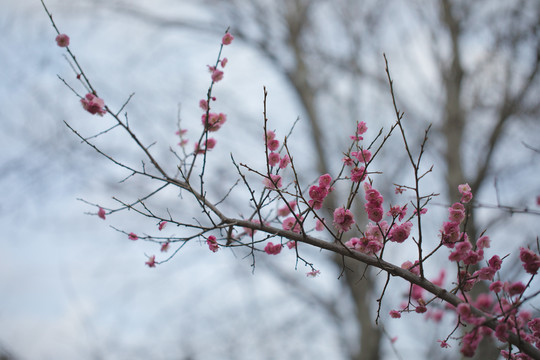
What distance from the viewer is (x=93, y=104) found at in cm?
173

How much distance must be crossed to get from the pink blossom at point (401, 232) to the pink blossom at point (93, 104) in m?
1.26

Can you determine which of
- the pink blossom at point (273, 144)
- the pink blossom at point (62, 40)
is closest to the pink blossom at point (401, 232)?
the pink blossom at point (273, 144)

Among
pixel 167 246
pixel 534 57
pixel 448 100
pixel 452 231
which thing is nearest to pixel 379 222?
pixel 452 231

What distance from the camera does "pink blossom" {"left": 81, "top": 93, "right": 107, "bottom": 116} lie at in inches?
67.7

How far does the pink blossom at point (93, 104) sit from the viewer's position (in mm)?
1720

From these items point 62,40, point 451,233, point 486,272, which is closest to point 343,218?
point 451,233

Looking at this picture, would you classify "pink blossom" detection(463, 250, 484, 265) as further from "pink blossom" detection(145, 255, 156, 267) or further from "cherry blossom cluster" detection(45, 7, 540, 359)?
"pink blossom" detection(145, 255, 156, 267)

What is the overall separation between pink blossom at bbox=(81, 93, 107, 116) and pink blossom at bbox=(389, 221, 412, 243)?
1260 mm

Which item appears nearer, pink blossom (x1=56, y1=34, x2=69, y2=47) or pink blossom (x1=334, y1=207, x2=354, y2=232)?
pink blossom (x1=334, y1=207, x2=354, y2=232)

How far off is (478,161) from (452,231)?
3307 millimetres

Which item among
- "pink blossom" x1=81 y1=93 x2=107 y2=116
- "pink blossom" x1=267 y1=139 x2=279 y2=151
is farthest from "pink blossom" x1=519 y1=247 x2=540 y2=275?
"pink blossom" x1=81 y1=93 x2=107 y2=116

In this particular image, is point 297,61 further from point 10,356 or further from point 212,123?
point 10,356

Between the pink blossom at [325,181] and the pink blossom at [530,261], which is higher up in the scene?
the pink blossom at [325,181]

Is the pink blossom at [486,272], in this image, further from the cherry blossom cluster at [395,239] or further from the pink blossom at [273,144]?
the pink blossom at [273,144]
